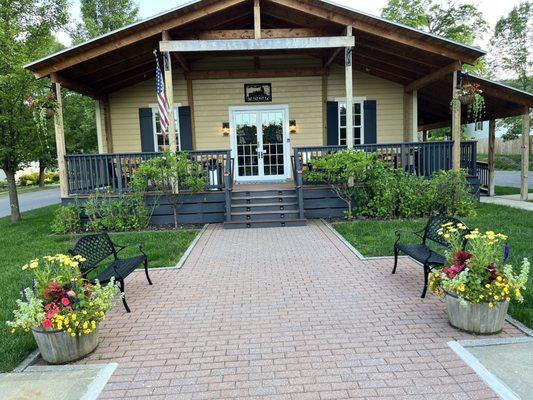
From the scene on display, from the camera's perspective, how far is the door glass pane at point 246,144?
12477mm

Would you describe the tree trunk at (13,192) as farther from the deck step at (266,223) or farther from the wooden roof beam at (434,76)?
the wooden roof beam at (434,76)

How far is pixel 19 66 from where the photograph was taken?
34.8ft

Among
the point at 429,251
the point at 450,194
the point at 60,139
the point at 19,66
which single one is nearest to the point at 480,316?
the point at 429,251

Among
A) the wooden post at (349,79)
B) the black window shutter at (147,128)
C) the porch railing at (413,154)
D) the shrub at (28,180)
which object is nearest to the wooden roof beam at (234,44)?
the wooden post at (349,79)

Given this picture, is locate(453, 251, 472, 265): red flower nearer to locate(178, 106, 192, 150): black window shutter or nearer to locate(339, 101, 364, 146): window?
locate(339, 101, 364, 146): window

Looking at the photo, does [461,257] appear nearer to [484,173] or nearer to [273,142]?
[273,142]

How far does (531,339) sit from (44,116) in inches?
383

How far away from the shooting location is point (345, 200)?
9781 millimetres

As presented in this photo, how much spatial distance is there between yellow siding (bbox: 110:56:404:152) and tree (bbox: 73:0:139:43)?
A: 1683 cm

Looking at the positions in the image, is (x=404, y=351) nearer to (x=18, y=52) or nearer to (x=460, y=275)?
(x=460, y=275)

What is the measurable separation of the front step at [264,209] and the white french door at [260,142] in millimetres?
2423

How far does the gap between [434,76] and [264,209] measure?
18.5ft

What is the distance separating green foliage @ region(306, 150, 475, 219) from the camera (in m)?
9.45

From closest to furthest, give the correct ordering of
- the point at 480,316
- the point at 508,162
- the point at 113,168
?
the point at 480,316
the point at 113,168
the point at 508,162
